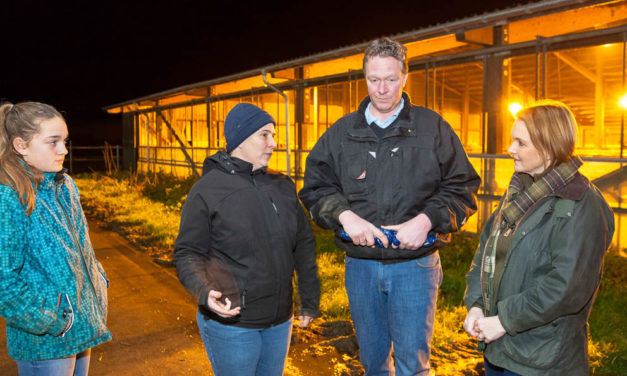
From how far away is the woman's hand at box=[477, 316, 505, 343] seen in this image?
88.4 inches

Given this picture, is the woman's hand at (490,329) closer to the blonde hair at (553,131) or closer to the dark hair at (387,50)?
the blonde hair at (553,131)

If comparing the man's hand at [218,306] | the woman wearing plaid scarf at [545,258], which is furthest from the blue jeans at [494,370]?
the man's hand at [218,306]

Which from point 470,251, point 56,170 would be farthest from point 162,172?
point 56,170

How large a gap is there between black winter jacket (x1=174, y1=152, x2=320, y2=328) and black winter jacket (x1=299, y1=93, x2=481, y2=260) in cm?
36

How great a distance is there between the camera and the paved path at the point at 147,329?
4234mm

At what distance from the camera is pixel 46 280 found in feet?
7.48

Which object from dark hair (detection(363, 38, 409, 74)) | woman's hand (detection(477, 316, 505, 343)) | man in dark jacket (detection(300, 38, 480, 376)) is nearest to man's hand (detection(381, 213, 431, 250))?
man in dark jacket (detection(300, 38, 480, 376))

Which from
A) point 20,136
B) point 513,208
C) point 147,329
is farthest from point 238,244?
point 147,329

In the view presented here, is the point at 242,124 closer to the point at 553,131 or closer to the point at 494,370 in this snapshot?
the point at 553,131

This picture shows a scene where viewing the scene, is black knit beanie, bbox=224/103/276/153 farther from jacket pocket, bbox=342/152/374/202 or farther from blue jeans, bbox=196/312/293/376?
blue jeans, bbox=196/312/293/376

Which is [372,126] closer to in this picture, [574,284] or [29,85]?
[574,284]

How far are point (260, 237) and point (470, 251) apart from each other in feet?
19.2

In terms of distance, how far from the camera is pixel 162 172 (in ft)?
73.5

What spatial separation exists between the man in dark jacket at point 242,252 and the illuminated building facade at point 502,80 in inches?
263
